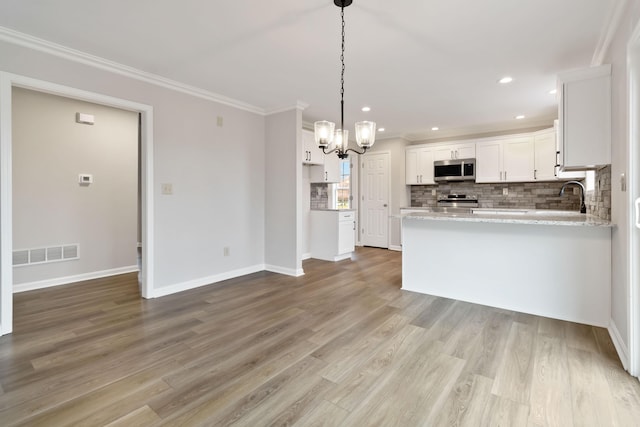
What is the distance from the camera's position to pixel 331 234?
561 centimetres

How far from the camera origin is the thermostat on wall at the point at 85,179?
14.0 ft

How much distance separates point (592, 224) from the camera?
8.27 feet

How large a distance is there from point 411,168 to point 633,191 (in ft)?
16.1

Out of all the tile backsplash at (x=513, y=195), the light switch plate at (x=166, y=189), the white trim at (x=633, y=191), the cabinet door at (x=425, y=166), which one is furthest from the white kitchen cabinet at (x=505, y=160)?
the light switch plate at (x=166, y=189)

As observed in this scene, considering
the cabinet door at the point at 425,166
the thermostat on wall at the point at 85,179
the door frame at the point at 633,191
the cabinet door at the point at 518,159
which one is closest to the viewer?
the door frame at the point at 633,191

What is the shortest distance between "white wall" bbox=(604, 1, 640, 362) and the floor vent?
5708 millimetres

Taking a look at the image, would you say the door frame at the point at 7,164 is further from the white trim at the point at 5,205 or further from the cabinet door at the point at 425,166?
the cabinet door at the point at 425,166

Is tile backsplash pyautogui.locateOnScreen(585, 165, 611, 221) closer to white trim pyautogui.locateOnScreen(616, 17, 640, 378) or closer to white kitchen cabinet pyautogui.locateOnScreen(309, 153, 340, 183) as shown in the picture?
white trim pyautogui.locateOnScreen(616, 17, 640, 378)

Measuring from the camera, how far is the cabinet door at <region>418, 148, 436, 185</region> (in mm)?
6500

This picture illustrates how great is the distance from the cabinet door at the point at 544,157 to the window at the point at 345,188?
11.6 feet

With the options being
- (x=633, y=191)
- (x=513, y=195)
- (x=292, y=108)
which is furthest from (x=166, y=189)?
(x=513, y=195)

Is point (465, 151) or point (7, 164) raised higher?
point (465, 151)

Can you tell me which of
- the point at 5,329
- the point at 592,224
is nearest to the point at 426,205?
the point at 592,224

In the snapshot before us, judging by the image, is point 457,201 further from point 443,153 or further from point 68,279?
point 68,279
